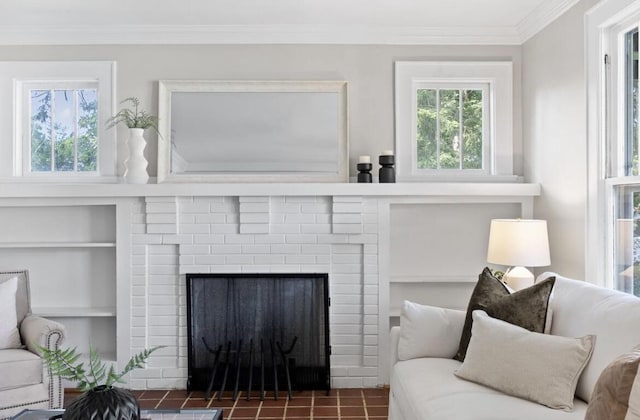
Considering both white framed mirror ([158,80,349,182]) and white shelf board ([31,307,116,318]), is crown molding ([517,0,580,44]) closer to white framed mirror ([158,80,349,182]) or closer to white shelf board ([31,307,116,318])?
white framed mirror ([158,80,349,182])

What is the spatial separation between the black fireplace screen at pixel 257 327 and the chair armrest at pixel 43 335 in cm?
84

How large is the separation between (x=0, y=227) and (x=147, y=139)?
3.96 feet

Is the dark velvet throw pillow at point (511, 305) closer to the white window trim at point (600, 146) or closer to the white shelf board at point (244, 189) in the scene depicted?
the white window trim at point (600, 146)

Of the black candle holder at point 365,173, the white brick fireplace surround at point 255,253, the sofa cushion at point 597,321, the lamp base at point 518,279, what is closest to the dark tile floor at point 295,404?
the white brick fireplace surround at point 255,253

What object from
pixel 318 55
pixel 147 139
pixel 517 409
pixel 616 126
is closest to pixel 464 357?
pixel 517 409

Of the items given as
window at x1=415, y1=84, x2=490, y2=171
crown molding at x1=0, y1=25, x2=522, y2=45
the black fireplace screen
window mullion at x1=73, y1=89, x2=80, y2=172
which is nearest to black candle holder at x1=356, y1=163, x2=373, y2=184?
window at x1=415, y1=84, x2=490, y2=171

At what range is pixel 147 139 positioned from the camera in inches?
152

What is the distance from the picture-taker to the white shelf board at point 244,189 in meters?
3.64

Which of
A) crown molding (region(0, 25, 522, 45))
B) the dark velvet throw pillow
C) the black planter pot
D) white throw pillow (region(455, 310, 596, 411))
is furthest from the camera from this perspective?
crown molding (region(0, 25, 522, 45))

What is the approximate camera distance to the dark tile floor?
323 cm

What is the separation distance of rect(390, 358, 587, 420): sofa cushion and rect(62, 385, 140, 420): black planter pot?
3.60ft

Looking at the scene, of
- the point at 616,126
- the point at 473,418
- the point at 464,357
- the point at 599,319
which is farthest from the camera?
the point at 616,126

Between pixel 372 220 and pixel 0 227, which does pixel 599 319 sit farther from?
pixel 0 227

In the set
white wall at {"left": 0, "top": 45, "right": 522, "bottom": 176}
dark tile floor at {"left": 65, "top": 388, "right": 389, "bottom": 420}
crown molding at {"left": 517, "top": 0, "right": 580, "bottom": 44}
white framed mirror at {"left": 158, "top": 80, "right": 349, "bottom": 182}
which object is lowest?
dark tile floor at {"left": 65, "top": 388, "right": 389, "bottom": 420}
